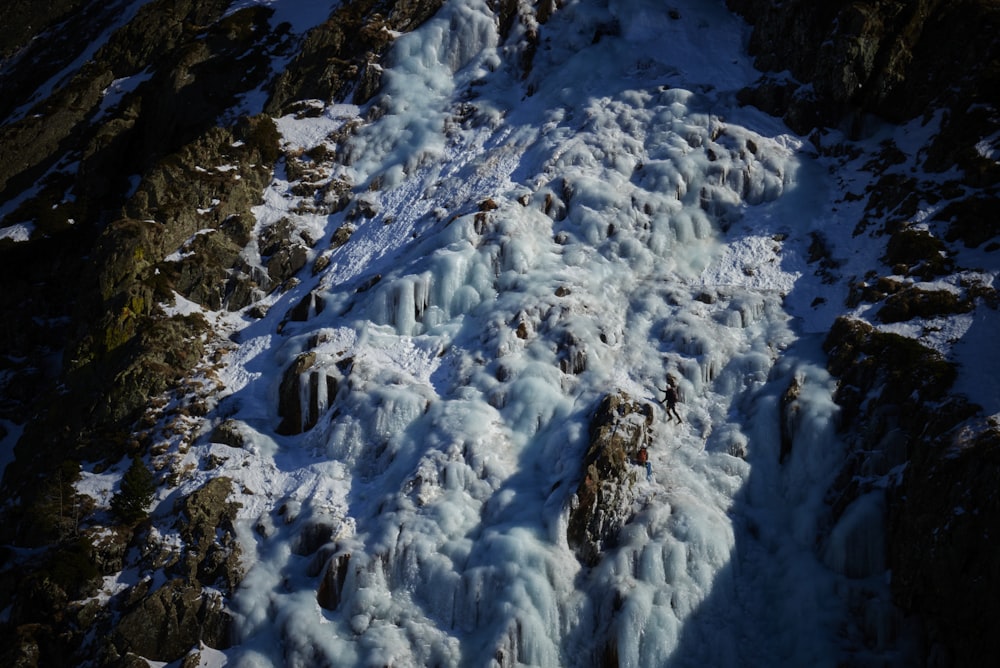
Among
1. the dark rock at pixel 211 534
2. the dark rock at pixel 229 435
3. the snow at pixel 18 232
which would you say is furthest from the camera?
the snow at pixel 18 232

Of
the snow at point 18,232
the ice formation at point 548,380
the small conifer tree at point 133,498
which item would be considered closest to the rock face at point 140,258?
the snow at point 18,232

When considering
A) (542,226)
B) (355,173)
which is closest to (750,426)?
(542,226)

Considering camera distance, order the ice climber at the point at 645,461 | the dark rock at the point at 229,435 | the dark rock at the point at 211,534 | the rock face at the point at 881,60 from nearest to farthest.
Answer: the dark rock at the point at 211,534 < the ice climber at the point at 645,461 < the dark rock at the point at 229,435 < the rock face at the point at 881,60

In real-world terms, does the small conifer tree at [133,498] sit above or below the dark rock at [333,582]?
below

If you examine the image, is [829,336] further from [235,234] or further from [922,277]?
[235,234]

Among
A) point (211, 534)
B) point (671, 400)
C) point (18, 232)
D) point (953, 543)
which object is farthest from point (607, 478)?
point (18, 232)

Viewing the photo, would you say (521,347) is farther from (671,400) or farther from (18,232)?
(18,232)

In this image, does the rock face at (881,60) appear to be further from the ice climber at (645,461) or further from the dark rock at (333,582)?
the dark rock at (333,582)
